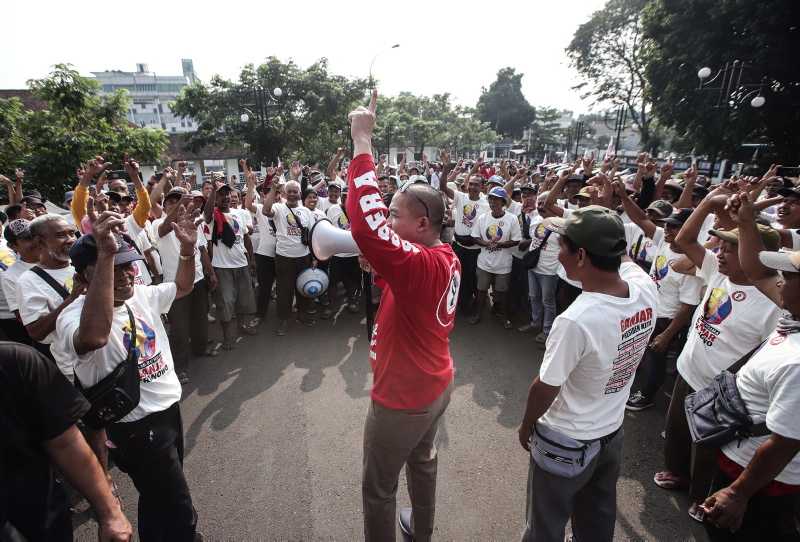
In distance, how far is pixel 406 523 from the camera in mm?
2812

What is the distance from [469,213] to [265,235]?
11.1 ft

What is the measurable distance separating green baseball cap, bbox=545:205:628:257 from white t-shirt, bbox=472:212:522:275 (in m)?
4.13

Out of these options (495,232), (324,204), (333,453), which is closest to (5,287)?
(333,453)

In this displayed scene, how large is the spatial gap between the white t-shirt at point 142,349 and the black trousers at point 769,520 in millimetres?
3190

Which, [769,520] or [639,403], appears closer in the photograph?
[769,520]

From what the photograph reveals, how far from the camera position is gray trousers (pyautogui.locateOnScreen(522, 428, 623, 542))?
2.03m

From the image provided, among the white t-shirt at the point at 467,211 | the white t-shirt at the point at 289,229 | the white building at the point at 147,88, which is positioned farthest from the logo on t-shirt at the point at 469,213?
the white building at the point at 147,88

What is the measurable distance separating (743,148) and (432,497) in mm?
25237

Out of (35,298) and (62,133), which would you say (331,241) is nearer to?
(35,298)

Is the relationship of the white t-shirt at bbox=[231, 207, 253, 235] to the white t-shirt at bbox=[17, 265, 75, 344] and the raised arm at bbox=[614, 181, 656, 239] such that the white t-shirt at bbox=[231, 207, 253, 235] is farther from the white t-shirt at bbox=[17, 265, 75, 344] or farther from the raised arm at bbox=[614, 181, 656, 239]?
the raised arm at bbox=[614, 181, 656, 239]

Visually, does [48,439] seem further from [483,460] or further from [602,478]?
[483,460]

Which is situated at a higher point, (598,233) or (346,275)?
(598,233)

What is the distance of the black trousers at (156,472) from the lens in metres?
2.21

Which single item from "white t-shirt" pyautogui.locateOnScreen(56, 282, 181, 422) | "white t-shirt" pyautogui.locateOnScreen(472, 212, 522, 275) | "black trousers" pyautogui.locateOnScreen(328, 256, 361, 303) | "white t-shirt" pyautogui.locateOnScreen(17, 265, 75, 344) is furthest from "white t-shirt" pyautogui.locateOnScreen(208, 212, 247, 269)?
"white t-shirt" pyautogui.locateOnScreen(472, 212, 522, 275)
